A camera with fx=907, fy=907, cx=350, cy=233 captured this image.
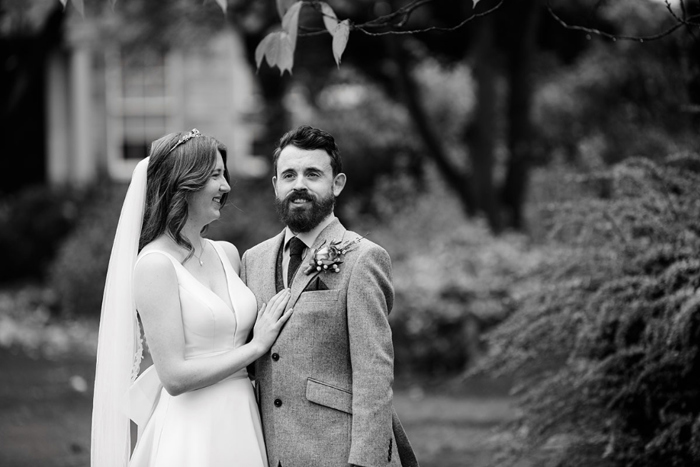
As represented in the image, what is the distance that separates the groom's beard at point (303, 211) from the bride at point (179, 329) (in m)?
0.31

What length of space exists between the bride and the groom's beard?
309 millimetres

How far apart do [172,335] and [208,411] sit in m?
0.39

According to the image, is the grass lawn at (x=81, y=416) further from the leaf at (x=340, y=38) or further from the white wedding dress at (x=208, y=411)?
the leaf at (x=340, y=38)

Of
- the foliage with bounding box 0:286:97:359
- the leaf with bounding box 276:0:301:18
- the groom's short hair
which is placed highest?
the leaf with bounding box 276:0:301:18

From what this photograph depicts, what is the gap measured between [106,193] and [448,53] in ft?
22.4

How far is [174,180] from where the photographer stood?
12.4ft

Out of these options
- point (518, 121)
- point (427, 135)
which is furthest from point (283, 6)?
point (518, 121)

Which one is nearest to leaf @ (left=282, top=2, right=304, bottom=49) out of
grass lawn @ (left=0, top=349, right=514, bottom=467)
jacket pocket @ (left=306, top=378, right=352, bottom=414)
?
jacket pocket @ (left=306, top=378, right=352, bottom=414)

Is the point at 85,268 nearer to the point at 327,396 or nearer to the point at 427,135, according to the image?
the point at 427,135

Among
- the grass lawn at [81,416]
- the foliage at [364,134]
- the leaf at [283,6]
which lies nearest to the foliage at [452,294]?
the grass lawn at [81,416]

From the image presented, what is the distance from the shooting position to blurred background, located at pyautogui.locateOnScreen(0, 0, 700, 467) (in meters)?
5.23

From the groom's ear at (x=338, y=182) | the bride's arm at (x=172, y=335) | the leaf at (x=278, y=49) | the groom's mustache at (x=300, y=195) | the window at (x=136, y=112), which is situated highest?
the window at (x=136, y=112)

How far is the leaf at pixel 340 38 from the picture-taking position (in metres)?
3.66

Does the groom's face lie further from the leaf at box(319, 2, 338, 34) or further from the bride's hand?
the leaf at box(319, 2, 338, 34)
